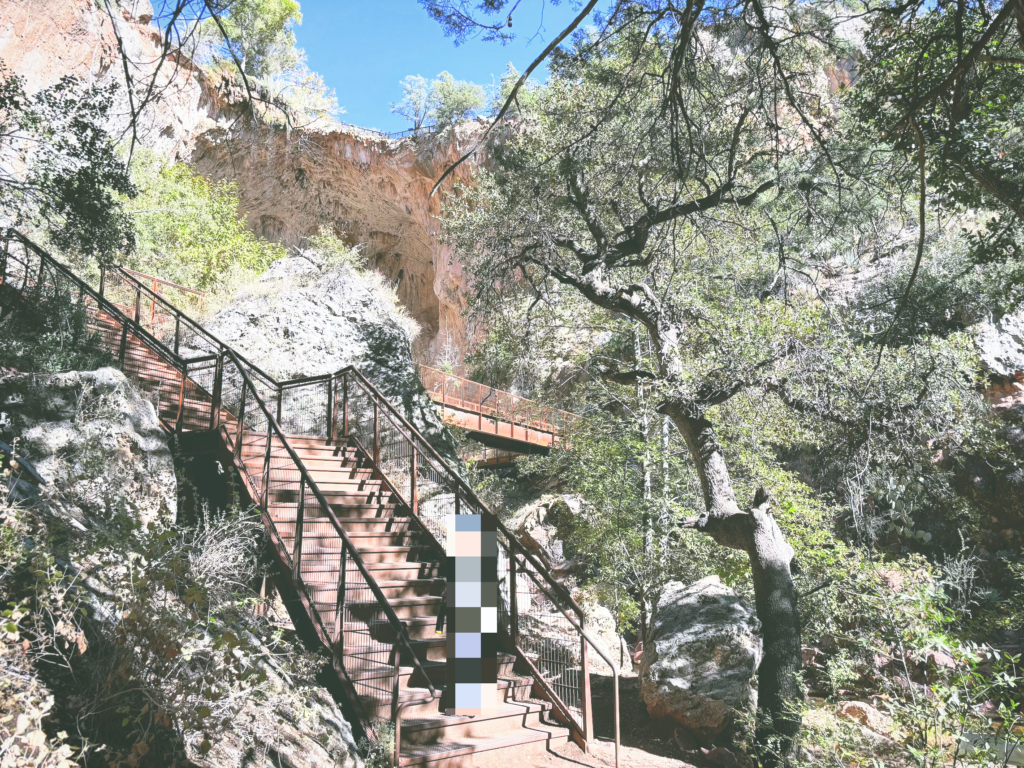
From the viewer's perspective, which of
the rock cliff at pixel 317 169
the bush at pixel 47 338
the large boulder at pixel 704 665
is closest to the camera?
the bush at pixel 47 338

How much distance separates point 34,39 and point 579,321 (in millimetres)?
15633

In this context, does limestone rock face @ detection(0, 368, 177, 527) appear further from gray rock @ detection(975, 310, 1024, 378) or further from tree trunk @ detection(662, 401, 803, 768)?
gray rock @ detection(975, 310, 1024, 378)

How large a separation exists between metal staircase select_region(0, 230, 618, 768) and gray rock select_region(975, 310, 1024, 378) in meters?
10.4

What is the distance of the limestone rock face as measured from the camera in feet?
15.7

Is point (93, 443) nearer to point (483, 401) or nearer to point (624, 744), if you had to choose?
point (624, 744)

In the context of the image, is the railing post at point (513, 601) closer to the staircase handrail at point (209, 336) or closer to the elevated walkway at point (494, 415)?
the staircase handrail at point (209, 336)

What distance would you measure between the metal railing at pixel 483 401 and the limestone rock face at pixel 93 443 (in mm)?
10986

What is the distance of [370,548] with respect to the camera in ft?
21.9

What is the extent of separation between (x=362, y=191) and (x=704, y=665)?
22.7m

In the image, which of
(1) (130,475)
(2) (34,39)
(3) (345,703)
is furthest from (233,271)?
(3) (345,703)

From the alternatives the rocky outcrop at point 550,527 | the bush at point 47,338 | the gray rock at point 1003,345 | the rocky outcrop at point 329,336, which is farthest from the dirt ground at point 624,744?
the gray rock at point 1003,345

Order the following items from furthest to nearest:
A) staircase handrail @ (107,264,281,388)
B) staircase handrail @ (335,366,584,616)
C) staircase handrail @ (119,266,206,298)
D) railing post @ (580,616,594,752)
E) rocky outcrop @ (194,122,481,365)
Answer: rocky outcrop @ (194,122,481,365) → staircase handrail @ (119,266,206,298) → staircase handrail @ (107,264,281,388) → staircase handrail @ (335,366,584,616) → railing post @ (580,616,594,752)

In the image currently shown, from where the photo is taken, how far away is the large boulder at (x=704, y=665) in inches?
277

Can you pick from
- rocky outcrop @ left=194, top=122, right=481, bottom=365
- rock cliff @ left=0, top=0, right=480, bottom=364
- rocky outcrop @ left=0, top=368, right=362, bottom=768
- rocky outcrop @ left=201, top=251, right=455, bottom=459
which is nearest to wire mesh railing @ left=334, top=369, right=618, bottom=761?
rocky outcrop @ left=201, top=251, right=455, bottom=459
